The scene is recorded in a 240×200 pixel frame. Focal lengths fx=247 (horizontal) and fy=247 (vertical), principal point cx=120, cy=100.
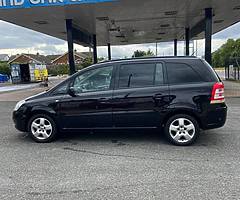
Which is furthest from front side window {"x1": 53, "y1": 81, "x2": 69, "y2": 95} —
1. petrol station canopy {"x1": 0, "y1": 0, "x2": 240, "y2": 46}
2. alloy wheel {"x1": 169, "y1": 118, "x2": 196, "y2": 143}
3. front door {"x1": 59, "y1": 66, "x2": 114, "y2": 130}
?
petrol station canopy {"x1": 0, "y1": 0, "x2": 240, "y2": 46}

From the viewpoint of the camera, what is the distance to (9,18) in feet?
40.9

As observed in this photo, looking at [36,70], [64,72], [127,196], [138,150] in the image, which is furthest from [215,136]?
[64,72]

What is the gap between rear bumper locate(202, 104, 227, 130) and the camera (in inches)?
196

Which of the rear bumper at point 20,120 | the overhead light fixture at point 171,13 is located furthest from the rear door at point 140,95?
the overhead light fixture at point 171,13

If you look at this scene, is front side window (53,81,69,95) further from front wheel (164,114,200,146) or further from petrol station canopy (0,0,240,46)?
petrol station canopy (0,0,240,46)

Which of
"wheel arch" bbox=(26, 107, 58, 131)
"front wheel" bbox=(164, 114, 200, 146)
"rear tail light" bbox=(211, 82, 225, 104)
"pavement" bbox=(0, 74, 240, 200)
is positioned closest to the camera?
"pavement" bbox=(0, 74, 240, 200)

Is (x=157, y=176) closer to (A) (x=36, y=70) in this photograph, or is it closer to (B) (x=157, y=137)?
(B) (x=157, y=137)

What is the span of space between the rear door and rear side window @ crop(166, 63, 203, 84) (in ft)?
0.54

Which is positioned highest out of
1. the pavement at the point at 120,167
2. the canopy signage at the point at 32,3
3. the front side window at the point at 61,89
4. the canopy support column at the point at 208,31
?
the canopy signage at the point at 32,3

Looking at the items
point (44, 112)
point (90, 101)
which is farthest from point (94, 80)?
point (44, 112)

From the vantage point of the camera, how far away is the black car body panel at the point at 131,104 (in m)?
5.00

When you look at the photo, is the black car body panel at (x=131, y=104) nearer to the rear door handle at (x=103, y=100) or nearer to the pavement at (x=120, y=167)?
the rear door handle at (x=103, y=100)

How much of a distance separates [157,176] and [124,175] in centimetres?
50

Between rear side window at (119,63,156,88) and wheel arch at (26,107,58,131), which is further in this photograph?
wheel arch at (26,107,58,131)
